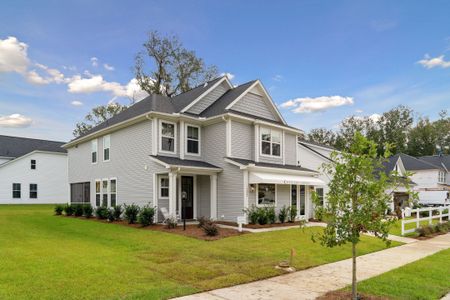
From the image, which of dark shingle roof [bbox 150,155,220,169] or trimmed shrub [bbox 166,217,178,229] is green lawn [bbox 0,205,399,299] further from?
dark shingle roof [bbox 150,155,220,169]

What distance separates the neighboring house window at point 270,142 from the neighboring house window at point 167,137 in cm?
507

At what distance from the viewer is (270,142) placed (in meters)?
19.9

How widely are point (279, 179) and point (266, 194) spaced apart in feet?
3.99

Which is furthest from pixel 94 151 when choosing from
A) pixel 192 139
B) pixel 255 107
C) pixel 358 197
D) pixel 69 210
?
pixel 358 197

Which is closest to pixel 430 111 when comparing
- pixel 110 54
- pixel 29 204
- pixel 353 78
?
pixel 353 78

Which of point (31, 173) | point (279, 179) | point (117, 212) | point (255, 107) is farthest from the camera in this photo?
point (31, 173)

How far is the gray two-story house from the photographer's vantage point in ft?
56.1

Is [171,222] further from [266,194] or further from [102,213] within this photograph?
[102,213]

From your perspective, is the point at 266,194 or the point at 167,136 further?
the point at 167,136

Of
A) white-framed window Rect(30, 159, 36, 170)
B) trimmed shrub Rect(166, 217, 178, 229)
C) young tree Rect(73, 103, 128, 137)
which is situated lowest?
trimmed shrub Rect(166, 217, 178, 229)

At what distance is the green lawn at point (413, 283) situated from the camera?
20.9 ft

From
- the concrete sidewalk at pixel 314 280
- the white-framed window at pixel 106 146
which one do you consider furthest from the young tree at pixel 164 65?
the concrete sidewalk at pixel 314 280

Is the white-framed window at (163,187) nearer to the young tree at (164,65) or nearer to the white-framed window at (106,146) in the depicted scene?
the white-framed window at (106,146)

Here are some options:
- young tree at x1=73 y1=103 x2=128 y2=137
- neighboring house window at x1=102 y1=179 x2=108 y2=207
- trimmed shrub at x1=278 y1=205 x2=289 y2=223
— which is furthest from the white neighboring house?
trimmed shrub at x1=278 y1=205 x2=289 y2=223
